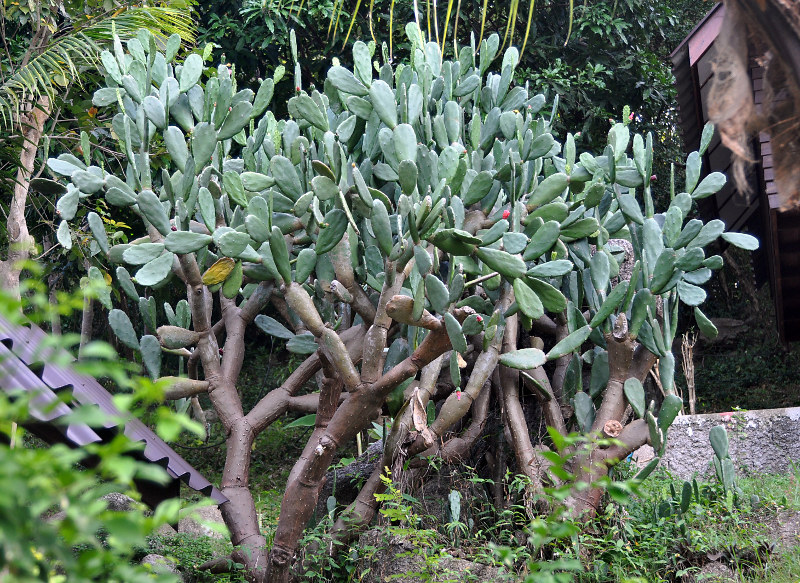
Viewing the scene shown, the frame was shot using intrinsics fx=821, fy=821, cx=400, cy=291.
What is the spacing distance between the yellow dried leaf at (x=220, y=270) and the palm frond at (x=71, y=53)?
2.15 metres

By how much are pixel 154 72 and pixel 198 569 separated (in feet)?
9.80

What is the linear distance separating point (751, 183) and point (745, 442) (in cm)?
271

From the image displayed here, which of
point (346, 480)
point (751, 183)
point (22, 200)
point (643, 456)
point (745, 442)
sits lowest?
point (745, 442)

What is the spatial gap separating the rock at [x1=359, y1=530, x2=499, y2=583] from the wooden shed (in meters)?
3.49

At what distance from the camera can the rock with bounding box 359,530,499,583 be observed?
4.09 m

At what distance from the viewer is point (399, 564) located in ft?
14.1

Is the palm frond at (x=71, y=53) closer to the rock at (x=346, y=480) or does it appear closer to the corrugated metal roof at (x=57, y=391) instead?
the corrugated metal roof at (x=57, y=391)

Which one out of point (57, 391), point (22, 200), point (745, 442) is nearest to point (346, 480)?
point (57, 391)

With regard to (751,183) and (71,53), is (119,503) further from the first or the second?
(751,183)

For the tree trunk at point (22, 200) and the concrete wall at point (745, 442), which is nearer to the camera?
the tree trunk at point (22, 200)

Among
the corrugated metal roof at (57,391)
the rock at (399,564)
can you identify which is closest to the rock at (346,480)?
the rock at (399,564)

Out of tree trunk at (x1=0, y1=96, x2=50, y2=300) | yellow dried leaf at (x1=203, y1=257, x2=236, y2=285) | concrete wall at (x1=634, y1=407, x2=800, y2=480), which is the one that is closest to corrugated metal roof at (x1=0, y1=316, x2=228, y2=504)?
yellow dried leaf at (x1=203, y1=257, x2=236, y2=285)

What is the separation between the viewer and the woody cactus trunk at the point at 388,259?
425 centimetres

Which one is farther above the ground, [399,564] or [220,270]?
[220,270]
